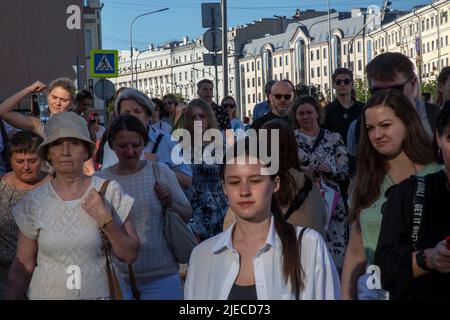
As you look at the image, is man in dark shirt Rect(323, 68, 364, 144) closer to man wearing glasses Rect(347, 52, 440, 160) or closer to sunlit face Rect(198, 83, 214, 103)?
sunlit face Rect(198, 83, 214, 103)

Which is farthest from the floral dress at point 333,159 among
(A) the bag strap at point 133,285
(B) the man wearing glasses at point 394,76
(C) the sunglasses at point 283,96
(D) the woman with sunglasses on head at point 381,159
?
(C) the sunglasses at point 283,96

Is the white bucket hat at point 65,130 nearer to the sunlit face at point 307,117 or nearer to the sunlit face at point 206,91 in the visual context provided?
the sunlit face at point 307,117

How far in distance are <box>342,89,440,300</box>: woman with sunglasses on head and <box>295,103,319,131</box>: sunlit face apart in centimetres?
320

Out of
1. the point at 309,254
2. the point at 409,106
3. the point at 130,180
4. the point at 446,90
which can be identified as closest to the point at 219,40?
the point at 446,90

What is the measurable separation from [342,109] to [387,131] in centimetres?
534

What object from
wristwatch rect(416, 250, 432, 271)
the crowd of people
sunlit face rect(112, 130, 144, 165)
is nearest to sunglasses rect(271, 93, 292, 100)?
the crowd of people

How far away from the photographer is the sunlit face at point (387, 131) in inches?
195

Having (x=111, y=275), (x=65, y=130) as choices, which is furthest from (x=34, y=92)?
(x=111, y=275)

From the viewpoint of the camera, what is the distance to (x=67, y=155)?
196 inches

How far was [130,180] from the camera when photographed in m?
6.26

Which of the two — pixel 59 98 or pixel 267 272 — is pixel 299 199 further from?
pixel 59 98

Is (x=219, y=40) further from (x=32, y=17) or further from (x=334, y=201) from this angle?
(x=32, y=17)

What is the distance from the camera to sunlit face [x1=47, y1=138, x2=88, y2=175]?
4957 mm

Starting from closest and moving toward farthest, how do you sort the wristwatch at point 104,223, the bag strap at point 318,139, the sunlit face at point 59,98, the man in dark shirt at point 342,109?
the wristwatch at point 104,223 < the sunlit face at point 59,98 < the bag strap at point 318,139 < the man in dark shirt at point 342,109
